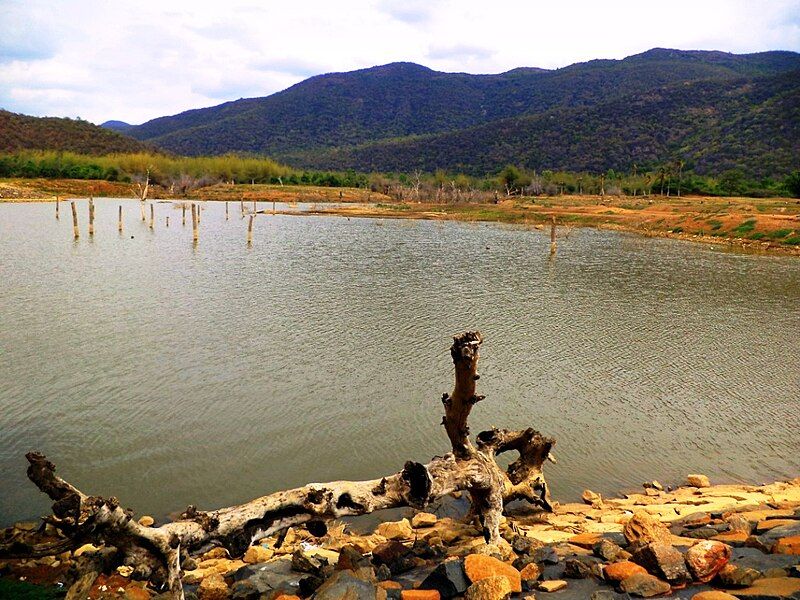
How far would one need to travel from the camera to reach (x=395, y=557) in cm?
555

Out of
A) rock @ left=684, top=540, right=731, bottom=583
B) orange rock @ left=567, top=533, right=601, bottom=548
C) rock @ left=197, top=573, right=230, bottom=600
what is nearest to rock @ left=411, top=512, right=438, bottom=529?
orange rock @ left=567, top=533, right=601, bottom=548

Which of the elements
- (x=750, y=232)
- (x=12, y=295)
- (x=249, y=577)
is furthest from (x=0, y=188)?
(x=249, y=577)

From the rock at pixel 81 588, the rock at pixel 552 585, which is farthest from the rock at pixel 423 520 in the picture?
the rock at pixel 81 588

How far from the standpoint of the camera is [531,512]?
24.2 feet

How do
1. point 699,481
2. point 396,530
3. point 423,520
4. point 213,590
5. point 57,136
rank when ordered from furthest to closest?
point 57,136
point 699,481
point 423,520
point 396,530
point 213,590

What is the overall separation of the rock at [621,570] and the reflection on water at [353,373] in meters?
3.00

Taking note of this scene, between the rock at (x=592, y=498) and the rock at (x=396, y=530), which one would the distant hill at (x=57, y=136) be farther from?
the rock at (x=592, y=498)

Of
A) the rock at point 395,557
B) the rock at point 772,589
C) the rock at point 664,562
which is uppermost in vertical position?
the rock at point 772,589

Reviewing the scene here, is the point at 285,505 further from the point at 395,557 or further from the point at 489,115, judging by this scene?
the point at 489,115

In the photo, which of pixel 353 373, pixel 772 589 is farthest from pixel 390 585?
pixel 353 373

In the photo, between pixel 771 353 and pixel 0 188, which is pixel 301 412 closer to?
pixel 771 353

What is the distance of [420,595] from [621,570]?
1.62 metres

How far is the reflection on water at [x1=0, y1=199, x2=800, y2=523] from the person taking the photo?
8.47 meters

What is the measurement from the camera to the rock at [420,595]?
15.3 ft
